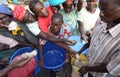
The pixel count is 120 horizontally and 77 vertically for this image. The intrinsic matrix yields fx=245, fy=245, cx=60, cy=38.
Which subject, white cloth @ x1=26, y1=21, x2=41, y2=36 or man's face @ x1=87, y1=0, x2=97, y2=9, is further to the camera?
man's face @ x1=87, y1=0, x2=97, y2=9

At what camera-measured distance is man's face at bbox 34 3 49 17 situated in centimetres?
260

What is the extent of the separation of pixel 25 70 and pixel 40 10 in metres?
0.65

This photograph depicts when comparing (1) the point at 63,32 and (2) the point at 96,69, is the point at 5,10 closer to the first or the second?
(1) the point at 63,32

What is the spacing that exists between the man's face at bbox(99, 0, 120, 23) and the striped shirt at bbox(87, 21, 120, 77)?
0.09 m

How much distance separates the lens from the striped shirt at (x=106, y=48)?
169cm

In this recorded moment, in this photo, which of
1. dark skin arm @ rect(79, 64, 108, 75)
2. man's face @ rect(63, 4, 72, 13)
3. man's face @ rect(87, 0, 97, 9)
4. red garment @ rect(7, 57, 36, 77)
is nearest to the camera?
dark skin arm @ rect(79, 64, 108, 75)

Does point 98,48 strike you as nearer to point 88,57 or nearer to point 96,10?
point 88,57

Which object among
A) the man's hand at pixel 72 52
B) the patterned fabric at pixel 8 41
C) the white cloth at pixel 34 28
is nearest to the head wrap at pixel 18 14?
the white cloth at pixel 34 28

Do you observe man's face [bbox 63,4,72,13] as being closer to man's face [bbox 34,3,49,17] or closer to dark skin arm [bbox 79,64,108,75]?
man's face [bbox 34,3,49,17]

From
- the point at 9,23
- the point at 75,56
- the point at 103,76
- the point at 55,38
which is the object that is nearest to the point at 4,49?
the point at 9,23

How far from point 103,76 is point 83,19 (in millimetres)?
1245

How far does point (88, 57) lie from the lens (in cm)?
211

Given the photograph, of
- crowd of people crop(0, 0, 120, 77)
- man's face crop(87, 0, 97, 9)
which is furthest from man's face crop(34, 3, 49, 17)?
man's face crop(87, 0, 97, 9)

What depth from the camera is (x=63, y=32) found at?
2.75 meters
